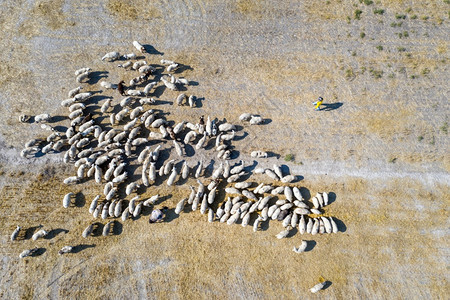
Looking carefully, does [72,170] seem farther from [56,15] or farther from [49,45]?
[56,15]

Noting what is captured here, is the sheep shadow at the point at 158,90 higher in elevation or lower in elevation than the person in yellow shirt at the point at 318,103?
higher

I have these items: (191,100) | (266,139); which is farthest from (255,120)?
(191,100)

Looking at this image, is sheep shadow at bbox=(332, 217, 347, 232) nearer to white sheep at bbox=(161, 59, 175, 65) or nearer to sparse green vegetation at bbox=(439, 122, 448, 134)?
sparse green vegetation at bbox=(439, 122, 448, 134)

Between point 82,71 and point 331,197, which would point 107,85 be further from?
point 331,197

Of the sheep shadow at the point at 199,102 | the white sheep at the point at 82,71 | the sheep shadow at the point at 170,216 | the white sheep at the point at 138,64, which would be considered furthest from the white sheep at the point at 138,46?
the sheep shadow at the point at 170,216

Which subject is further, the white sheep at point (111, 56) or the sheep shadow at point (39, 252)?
the white sheep at point (111, 56)

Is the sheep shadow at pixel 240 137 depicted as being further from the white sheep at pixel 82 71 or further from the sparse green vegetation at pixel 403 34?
the sparse green vegetation at pixel 403 34

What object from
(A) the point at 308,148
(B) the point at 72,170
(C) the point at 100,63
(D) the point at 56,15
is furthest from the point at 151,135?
(D) the point at 56,15

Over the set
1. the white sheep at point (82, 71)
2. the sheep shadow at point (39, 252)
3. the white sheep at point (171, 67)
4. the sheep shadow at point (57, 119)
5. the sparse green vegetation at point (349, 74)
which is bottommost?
the sheep shadow at point (39, 252)
